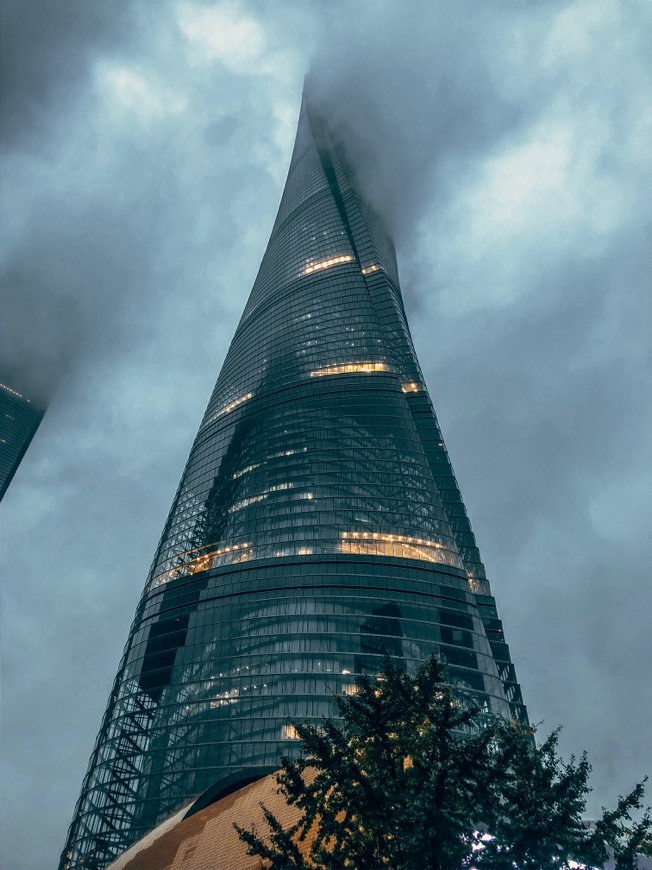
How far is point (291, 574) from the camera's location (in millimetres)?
108688

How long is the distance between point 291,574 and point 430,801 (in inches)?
3386

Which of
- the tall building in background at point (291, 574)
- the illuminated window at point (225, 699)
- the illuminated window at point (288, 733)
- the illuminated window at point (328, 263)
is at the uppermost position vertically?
the illuminated window at point (328, 263)

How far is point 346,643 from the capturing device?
321 feet

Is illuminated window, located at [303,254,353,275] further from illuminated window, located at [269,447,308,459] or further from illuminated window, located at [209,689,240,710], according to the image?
illuminated window, located at [209,689,240,710]

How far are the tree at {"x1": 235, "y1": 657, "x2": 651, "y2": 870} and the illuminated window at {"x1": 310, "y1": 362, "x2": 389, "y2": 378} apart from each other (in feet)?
384

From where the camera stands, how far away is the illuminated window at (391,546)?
366 ft

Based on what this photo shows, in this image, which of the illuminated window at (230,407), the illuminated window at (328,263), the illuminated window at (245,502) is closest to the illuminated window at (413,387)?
the illuminated window at (230,407)

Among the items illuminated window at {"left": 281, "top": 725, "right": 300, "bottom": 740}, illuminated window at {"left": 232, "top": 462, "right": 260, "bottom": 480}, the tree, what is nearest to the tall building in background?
illuminated window at {"left": 281, "top": 725, "right": 300, "bottom": 740}

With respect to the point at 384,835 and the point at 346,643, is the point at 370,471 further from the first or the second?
the point at 384,835

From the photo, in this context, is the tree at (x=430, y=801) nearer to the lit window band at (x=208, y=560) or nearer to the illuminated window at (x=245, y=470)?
the lit window band at (x=208, y=560)

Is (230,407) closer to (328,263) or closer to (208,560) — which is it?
(208,560)

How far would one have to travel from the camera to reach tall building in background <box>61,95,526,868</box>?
90.6m

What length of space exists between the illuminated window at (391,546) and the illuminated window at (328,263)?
85.2m

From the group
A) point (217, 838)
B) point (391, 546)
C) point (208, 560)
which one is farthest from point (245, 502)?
point (217, 838)
